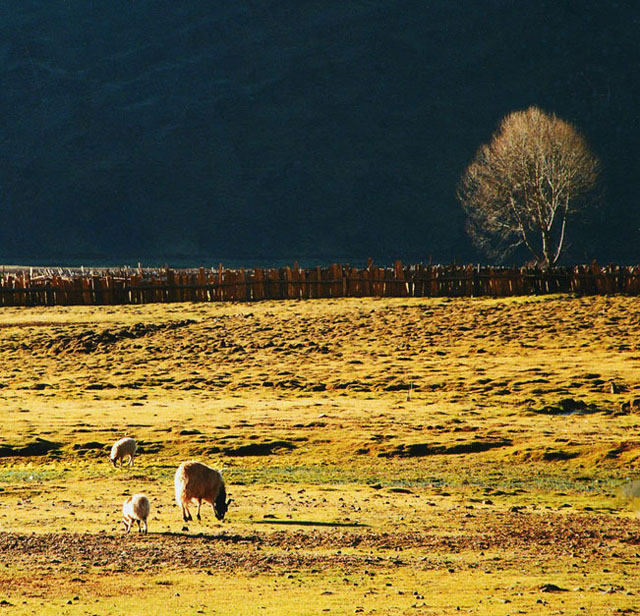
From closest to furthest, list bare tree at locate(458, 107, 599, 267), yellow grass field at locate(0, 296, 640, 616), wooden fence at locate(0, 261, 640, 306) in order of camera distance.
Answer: yellow grass field at locate(0, 296, 640, 616)
wooden fence at locate(0, 261, 640, 306)
bare tree at locate(458, 107, 599, 267)

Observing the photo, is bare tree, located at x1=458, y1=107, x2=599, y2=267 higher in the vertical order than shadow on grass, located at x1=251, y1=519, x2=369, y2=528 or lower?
higher

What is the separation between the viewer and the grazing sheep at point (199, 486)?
1313cm

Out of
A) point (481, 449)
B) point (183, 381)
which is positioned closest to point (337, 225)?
point (183, 381)

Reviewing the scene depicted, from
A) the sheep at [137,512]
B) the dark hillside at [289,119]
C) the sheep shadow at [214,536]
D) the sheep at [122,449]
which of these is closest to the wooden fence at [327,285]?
the sheep at [122,449]

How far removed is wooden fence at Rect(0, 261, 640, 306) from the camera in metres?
45.4

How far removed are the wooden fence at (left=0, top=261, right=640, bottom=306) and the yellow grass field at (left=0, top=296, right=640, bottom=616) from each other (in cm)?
290

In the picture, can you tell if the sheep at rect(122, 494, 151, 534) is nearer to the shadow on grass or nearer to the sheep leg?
the sheep leg

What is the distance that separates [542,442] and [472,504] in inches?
215

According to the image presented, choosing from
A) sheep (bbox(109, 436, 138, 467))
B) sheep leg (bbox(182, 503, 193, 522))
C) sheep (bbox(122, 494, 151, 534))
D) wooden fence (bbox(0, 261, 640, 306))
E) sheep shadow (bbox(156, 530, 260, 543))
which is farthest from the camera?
wooden fence (bbox(0, 261, 640, 306))

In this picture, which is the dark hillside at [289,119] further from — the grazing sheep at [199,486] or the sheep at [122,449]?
the grazing sheep at [199,486]

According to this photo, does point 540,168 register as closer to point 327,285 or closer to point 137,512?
point 327,285

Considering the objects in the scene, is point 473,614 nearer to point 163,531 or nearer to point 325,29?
point 163,531

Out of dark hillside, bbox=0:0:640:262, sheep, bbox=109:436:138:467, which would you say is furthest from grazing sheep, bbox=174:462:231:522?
dark hillside, bbox=0:0:640:262

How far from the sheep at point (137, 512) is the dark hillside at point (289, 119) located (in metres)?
81.2
